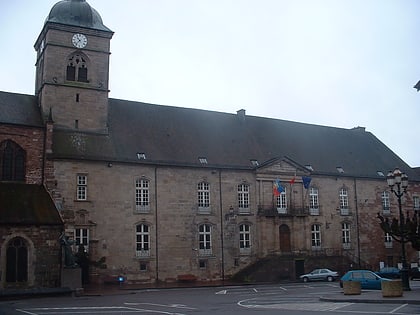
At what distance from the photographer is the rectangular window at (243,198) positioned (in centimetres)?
4131

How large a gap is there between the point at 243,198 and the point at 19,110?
55.3ft

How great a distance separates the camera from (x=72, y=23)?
3834cm

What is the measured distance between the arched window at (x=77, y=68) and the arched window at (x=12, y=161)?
21.5 ft

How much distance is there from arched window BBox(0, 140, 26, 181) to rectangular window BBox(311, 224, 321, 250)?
889 inches

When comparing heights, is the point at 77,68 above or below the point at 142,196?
above

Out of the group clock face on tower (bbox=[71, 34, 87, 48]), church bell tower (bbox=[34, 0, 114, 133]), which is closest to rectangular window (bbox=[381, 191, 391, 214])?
church bell tower (bbox=[34, 0, 114, 133])

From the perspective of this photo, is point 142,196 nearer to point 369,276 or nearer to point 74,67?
point 74,67

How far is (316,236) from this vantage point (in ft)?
146

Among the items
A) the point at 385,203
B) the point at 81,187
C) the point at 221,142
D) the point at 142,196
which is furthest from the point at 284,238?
the point at 81,187

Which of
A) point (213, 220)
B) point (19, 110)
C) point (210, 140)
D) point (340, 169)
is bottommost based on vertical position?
point (213, 220)

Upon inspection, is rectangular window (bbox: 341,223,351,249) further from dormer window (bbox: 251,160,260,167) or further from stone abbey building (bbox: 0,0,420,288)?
dormer window (bbox: 251,160,260,167)

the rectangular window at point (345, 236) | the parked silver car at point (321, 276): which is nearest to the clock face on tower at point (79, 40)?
the parked silver car at point (321, 276)

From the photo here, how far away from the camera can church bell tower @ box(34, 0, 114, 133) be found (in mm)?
37406

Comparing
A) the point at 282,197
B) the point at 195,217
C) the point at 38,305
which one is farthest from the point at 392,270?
the point at 38,305
